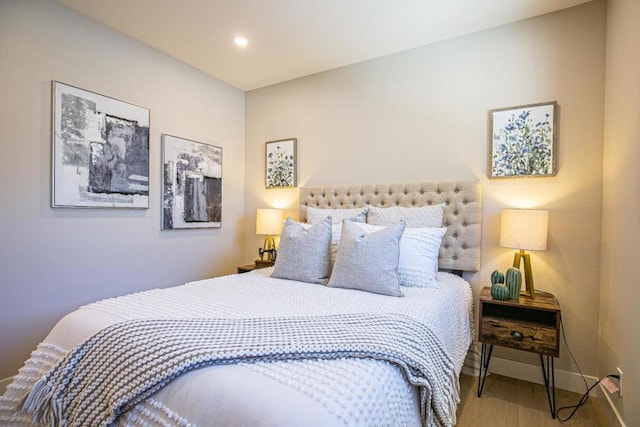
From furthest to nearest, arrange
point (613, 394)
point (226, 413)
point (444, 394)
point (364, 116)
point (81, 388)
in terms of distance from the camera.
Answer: point (364, 116), point (613, 394), point (444, 394), point (81, 388), point (226, 413)

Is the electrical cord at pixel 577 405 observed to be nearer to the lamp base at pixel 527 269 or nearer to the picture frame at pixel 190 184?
the lamp base at pixel 527 269

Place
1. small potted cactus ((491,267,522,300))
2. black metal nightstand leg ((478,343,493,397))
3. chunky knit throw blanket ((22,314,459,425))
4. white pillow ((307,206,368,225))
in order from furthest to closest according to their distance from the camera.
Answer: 1. white pillow ((307,206,368,225))
2. black metal nightstand leg ((478,343,493,397))
3. small potted cactus ((491,267,522,300))
4. chunky knit throw blanket ((22,314,459,425))

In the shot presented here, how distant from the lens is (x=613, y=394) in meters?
1.78

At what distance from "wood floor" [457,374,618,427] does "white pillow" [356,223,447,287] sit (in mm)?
817

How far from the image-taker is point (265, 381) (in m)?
0.87

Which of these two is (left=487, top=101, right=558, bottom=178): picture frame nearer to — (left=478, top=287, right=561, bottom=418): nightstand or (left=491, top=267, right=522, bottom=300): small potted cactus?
(left=491, top=267, right=522, bottom=300): small potted cactus

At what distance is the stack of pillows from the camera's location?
1.87 m

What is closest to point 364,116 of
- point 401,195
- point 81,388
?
point 401,195

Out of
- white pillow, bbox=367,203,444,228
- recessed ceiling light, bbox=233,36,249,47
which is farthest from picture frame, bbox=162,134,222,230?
white pillow, bbox=367,203,444,228

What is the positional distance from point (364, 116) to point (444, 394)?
2.40 meters

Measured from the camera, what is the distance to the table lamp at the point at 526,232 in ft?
6.53

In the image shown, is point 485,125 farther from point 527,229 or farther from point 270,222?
point 270,222

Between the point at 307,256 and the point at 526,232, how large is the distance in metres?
1.46

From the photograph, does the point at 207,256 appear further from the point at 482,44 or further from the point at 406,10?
the point at 482,44
